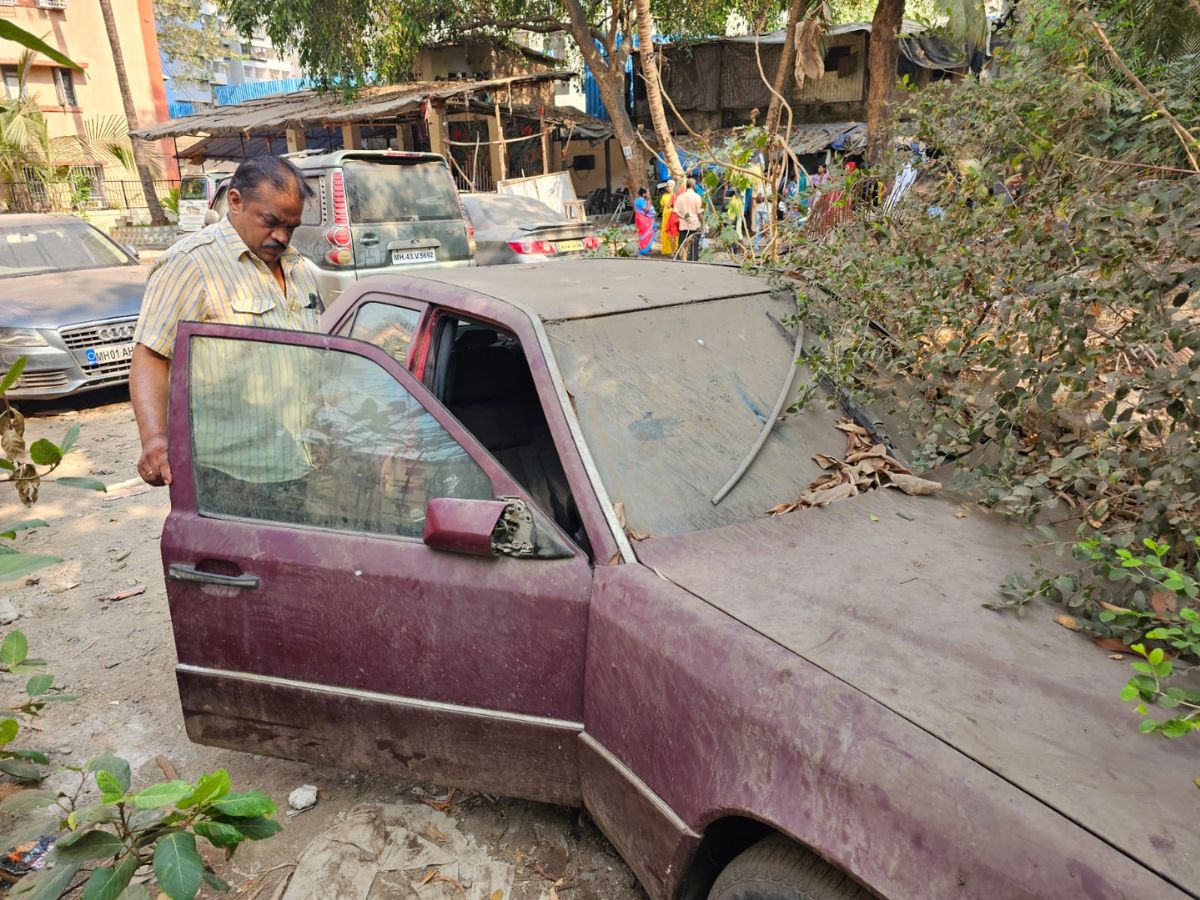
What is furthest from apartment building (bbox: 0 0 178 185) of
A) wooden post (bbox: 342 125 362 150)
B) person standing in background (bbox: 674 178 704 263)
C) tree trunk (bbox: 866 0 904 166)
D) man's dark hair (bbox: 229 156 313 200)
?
man's dark hair (bbox: 229 156 313 200)

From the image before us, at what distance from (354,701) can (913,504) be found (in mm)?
1766

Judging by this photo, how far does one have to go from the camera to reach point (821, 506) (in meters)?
2.39

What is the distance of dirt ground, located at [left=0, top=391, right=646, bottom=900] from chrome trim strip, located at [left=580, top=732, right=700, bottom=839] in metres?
0.58

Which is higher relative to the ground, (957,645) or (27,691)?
(957,645)

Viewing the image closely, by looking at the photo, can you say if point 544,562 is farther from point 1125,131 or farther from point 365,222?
point 365,222

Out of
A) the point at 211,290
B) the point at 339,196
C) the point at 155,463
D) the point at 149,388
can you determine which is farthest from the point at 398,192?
the point at 155,463

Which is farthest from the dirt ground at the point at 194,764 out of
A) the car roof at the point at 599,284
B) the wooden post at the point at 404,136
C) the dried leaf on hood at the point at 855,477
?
the wooden post at the point at 404,136

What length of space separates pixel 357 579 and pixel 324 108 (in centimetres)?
Answer: 1924

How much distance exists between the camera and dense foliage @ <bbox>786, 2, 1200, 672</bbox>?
197 cm

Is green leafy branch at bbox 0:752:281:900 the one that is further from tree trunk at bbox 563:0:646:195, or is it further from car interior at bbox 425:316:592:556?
tree trunk at bbox 563:0:646:195

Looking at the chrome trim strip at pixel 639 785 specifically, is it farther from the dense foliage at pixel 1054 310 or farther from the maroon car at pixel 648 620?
the dense foliage at pixel 1054 310

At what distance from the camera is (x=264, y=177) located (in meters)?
2.93

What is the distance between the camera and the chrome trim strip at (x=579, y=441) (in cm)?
206

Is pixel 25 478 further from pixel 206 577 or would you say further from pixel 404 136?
pixel 404 136
